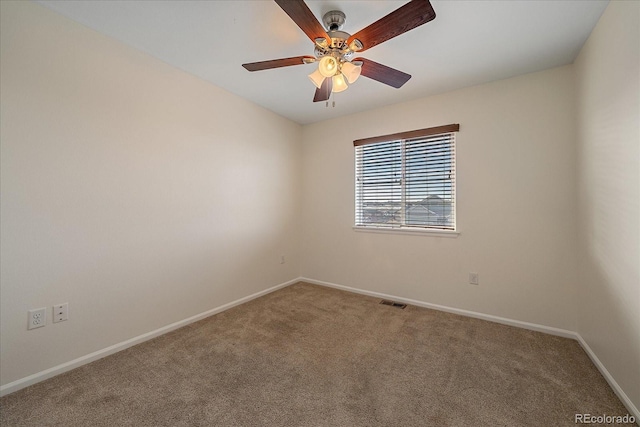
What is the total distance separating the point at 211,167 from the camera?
8.86ft

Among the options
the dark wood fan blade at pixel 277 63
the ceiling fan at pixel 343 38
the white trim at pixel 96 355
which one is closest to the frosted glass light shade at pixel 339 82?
the ceiling fan at pixel 343 38

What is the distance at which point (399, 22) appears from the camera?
53.5 inches

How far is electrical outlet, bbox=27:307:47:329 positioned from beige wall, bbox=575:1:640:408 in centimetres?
351

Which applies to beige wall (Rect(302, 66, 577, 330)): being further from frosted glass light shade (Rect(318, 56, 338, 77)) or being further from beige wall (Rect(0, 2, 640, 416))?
frosted glass light shade (Rect(318, 56, 338, 77))

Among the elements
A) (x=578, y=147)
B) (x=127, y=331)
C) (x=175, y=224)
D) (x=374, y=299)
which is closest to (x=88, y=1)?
(x=175, y=224)

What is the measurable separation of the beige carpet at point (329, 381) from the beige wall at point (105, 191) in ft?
1.11

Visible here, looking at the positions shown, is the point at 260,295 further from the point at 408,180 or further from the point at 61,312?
the point at 408,180

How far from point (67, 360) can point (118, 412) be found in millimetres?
734

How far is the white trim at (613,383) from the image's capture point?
4.50 feet

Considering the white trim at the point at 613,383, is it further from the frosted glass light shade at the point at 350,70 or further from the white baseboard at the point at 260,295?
the frosted glass light shade at the point at 350,70

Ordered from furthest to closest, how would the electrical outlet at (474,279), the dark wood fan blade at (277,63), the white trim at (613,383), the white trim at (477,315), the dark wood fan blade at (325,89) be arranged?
the electrical outlet at (474,279), the white trim at (477,315), the dark wood fan blade at (325,89), the dark wood fan blade at (277,63), the white trim at (613,383)

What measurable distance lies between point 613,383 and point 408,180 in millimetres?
2208

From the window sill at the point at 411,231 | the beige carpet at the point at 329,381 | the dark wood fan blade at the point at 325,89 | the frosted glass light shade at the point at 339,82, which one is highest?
the dark wood fan blade at the point at 325,89

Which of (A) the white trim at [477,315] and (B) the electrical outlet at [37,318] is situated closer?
(B) the electrical outlet at [37,318]
